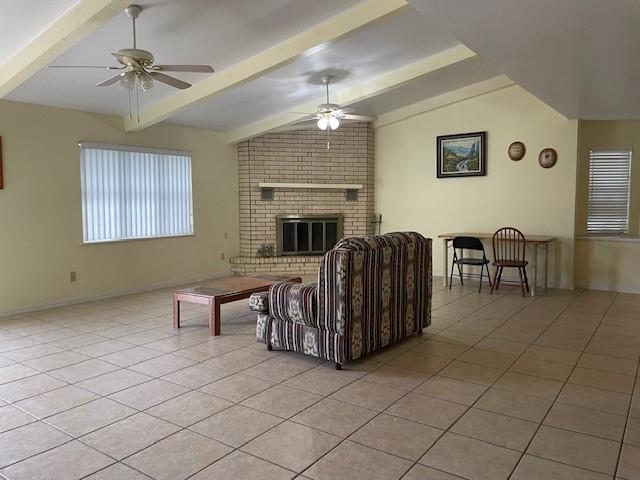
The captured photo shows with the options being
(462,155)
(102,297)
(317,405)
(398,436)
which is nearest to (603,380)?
(398,436)

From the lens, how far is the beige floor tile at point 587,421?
8.50 feet

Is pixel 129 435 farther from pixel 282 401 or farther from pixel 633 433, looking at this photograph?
pixel 633 433

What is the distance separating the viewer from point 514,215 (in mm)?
7043

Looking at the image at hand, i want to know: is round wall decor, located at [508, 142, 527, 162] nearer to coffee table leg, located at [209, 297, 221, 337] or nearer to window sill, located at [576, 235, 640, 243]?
window sill, located at [576, 235, 640, 243]

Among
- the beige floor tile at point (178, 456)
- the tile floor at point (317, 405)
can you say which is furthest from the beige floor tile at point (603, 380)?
the beige floor tile at point (178, 456)

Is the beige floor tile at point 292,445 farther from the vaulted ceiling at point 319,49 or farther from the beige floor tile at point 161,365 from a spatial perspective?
the vaulted ceiling at point 319,49

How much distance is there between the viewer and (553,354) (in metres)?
3.89

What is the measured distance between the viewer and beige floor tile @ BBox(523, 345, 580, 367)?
3.75 metres

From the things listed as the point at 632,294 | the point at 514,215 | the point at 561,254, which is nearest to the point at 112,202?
the point at 514,215

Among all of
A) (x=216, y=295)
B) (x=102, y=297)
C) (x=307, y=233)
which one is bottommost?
(x=102, y=297)

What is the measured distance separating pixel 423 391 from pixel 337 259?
1.03 metres

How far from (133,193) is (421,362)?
4.54 metres

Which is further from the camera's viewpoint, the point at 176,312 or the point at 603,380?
the point at 176,312

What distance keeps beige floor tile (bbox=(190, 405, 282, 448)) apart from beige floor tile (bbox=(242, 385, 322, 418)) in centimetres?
7
